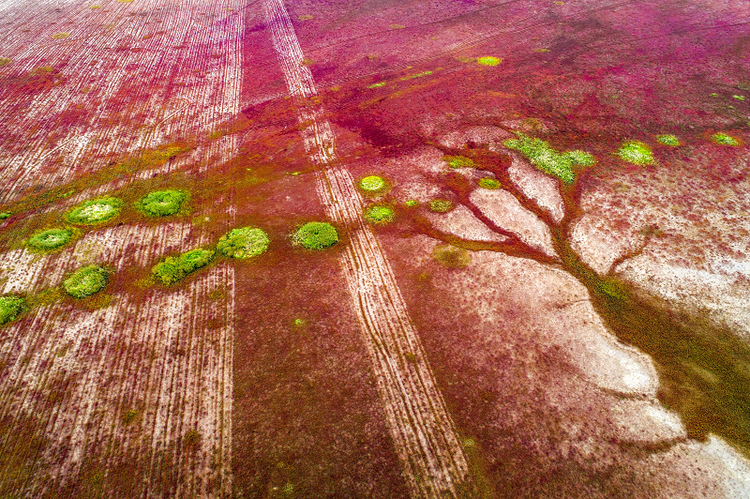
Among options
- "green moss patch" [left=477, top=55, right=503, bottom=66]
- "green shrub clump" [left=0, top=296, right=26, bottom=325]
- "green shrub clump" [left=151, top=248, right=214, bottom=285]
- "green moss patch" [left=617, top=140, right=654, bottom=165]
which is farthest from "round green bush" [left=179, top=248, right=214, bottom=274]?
"green moss patch" [left=477, top=55, right=503, bottom=66]

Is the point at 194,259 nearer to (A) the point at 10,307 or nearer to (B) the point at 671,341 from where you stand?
(A) the point at 10,307

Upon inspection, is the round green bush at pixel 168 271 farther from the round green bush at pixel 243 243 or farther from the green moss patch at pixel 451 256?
the green moss patch at pixel 451 256

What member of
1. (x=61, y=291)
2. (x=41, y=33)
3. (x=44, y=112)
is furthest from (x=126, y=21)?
(x=61, y=291)

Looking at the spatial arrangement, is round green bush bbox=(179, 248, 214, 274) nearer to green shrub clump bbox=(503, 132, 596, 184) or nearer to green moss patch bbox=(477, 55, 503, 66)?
green shrub clump bbox=(503, 132, 596, 184)

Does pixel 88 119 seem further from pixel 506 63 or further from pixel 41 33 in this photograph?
pixel 506 63

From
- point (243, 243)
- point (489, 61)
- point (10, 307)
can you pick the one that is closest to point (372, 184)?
point (243, 243)
